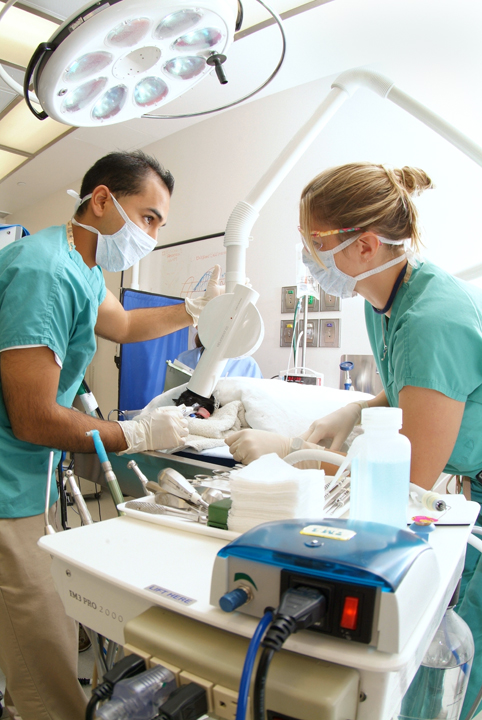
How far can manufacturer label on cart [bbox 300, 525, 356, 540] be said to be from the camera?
1.67 ft

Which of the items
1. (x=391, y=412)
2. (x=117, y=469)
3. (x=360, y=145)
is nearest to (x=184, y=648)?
(x=391, y=412)

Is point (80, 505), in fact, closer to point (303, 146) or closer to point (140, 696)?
point (140, 696)

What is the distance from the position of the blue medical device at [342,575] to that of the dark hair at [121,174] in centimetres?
136

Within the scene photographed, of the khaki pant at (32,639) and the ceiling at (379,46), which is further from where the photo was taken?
the ceiling at (379,46)

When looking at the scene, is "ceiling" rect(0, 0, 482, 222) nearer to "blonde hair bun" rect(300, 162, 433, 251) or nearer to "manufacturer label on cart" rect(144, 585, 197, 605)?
"blonde hair bun" rect(300, 162, 433, 251)

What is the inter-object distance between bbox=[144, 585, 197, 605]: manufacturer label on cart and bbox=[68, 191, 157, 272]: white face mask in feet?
3.94

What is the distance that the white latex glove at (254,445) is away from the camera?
1176 millimetres

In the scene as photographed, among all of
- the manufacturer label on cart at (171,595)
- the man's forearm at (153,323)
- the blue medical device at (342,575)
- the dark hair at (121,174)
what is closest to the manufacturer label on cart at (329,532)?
the blue medical device at (342,575)

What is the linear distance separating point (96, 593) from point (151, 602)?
121mm

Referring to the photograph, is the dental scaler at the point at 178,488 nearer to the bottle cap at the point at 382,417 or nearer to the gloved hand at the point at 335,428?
the bottle cap at the point at 382,417

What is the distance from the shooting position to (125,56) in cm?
86

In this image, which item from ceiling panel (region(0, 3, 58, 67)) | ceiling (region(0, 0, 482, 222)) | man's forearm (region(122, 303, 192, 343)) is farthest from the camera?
ceiling panel (region(0, 3, 58, 67))

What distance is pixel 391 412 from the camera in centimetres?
71

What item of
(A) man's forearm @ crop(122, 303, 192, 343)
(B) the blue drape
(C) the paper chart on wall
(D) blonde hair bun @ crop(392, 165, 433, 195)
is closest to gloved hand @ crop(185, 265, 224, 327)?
(A) man's forearm @ crop(122, 303, 192, 343)
